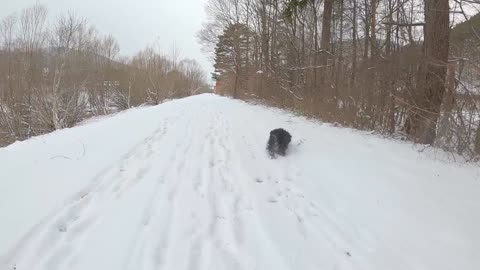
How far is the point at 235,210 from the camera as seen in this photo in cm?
340

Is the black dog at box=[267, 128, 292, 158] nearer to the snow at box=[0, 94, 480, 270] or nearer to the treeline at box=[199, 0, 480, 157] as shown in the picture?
the snow at box=[0, 94, 480, 270]

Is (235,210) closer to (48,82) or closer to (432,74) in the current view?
(432,74)

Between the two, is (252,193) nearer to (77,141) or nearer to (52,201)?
(52,201)

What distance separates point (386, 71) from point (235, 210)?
5944mm

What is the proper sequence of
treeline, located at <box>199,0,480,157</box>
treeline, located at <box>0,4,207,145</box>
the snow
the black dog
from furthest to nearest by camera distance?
treeline, located at <box>0,4,207,145</box> < the black dog < treeline, located at <box>199,0,480,157</box> < the snow

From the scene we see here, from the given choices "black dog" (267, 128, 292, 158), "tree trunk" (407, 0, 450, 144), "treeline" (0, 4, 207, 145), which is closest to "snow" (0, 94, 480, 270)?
"black dog" (267, 128, 292, 158)

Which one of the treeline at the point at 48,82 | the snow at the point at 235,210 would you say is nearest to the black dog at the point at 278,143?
the snow at the point at 235,210

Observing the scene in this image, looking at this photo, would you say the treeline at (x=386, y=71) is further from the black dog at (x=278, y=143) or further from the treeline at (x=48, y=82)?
the treeline at (x=48, y=82)

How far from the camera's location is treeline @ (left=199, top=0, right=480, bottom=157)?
198 inches

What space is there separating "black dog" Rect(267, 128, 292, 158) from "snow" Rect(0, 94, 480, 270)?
0.25 m

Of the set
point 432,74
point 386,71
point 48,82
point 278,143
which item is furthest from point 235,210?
point 48,82

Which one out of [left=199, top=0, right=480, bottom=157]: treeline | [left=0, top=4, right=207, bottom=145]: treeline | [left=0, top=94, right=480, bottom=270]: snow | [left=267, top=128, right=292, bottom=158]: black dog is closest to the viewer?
[left=0, top=94, right=480, bottom=270]: snow

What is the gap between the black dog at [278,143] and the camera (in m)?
5.82

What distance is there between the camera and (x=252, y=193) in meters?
3.91
